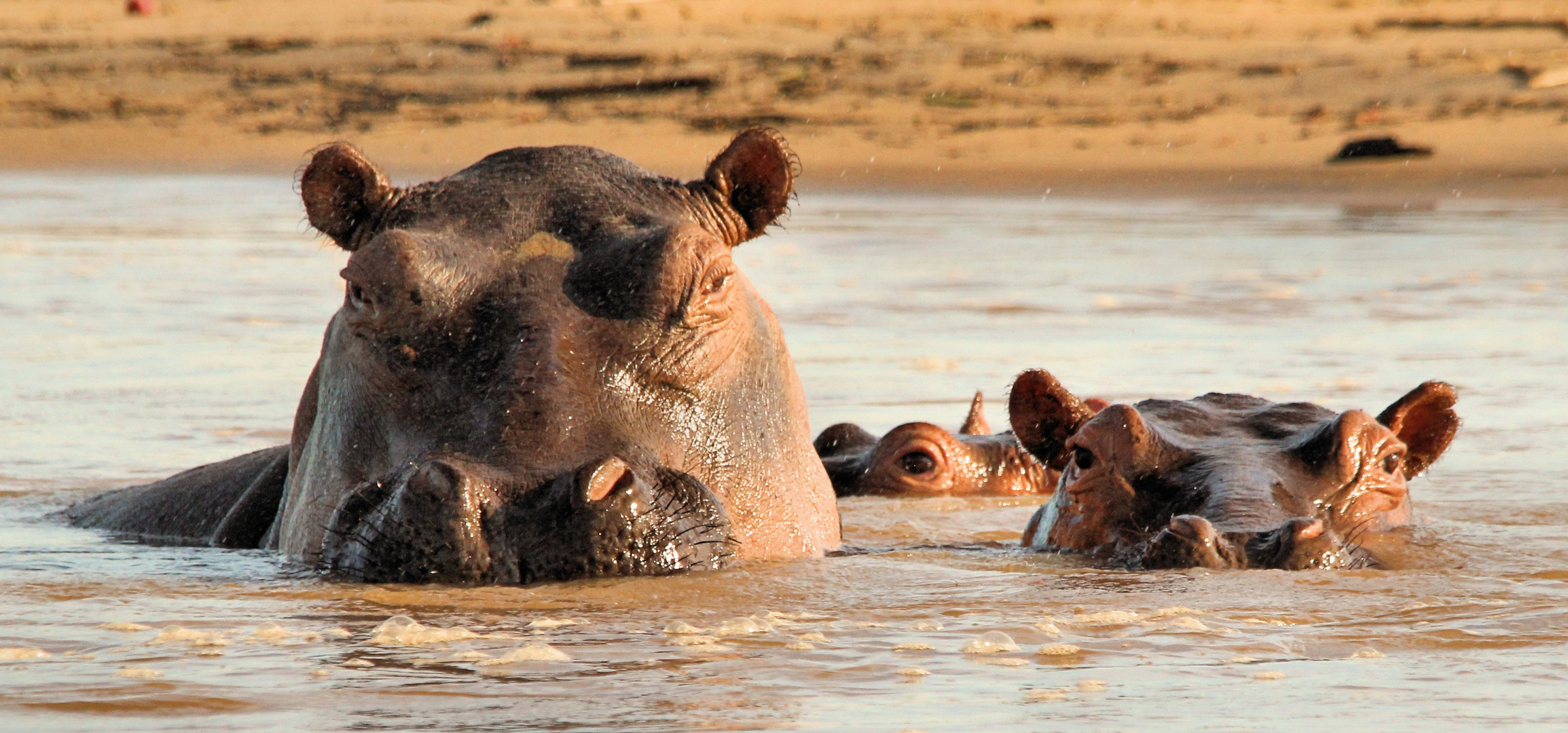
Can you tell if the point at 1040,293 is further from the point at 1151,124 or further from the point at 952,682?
the point at 1151,124

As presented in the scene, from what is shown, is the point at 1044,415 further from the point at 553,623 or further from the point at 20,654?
the point at 20,654

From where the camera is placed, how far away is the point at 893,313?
45.7ft

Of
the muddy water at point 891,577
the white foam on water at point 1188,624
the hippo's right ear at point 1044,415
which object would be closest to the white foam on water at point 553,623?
the muddy water at point 891,577

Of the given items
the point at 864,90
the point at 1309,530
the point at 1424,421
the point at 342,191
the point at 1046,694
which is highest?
the point at 864,90

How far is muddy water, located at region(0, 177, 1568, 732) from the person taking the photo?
4.06m

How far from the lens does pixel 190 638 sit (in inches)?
183

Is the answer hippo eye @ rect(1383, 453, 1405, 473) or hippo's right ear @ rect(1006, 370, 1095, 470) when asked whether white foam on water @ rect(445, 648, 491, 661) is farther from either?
hippo eye @ rect(1383, 453, 1405, 473)

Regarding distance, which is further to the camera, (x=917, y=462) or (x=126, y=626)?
(x=917, y=462)

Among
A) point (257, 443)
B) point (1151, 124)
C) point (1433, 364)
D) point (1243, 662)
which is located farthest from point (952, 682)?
point (1151, 124)

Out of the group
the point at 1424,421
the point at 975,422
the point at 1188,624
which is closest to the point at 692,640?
the point at 1188,624

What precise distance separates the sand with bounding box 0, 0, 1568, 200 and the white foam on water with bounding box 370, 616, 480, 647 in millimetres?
20214

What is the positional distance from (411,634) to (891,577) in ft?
5.01

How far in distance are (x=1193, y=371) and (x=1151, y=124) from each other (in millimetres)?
16488

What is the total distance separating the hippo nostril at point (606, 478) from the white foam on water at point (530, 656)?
482 millimetres
